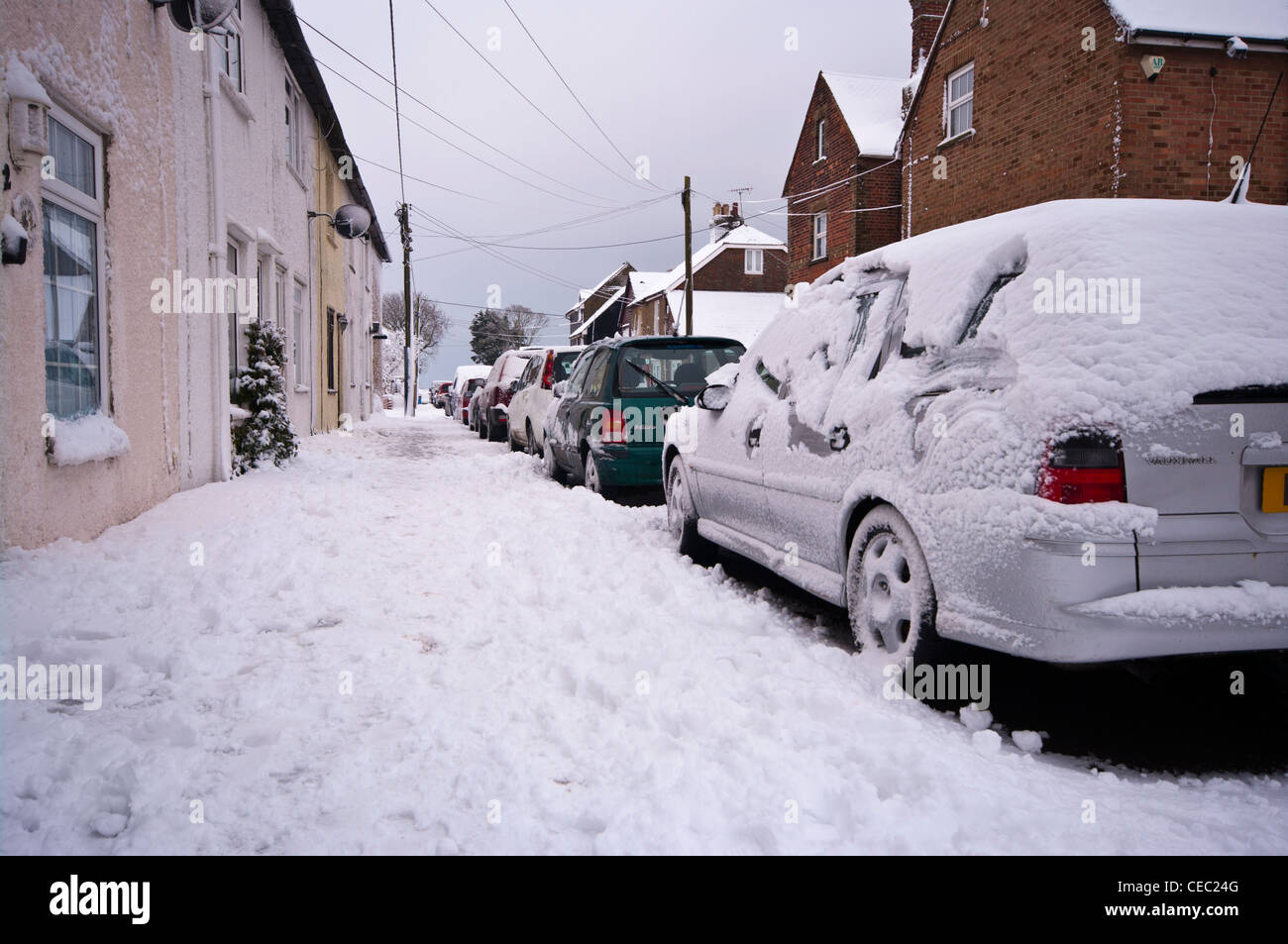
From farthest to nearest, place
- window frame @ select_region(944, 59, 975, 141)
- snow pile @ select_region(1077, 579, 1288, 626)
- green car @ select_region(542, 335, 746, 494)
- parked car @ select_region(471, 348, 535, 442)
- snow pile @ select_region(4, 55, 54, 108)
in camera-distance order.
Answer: parked car @ select_region(471, 348, 535, 442) < window frame @ select_region(944, 59, 975, 141) < green car @ select_region(542, 335, 746, 494) < snow pile @ select_region(4, 55, 54, 108) < snow pile @ select_region(1077, 579, 1288, 626)

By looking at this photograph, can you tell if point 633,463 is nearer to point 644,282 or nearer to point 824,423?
point 824,423

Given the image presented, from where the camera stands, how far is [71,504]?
17.2 ft

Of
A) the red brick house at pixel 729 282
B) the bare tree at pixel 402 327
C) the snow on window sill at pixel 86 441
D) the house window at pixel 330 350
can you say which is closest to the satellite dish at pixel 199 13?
the snow on window sill at pixel 86 441

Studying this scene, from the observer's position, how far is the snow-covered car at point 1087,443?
270 cm

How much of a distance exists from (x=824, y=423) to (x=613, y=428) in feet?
13.7

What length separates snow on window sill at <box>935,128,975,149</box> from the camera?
16938 millimetres

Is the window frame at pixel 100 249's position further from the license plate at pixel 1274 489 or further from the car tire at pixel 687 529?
the license plate at pixel 1274 489

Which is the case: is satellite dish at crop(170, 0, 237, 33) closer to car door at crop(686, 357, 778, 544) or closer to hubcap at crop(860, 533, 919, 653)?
car door at crop(686, 357, 778, 544)

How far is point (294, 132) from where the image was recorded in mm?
14898

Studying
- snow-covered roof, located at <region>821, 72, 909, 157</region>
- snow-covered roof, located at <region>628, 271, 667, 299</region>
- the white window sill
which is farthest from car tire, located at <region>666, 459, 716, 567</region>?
snow-covered roof, located at <region>628, 271, 667, 299</region>

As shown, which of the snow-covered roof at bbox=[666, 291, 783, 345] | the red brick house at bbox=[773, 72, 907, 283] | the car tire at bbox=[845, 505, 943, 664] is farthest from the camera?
the snow-covered roof at bbox=[666, 291, 783, 345]

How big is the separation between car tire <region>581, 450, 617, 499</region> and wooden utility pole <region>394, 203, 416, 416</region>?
2738 cm

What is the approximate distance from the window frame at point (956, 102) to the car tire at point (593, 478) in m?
12.3

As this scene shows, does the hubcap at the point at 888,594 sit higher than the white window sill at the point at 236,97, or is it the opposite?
the white window sill at the point at 236,97
